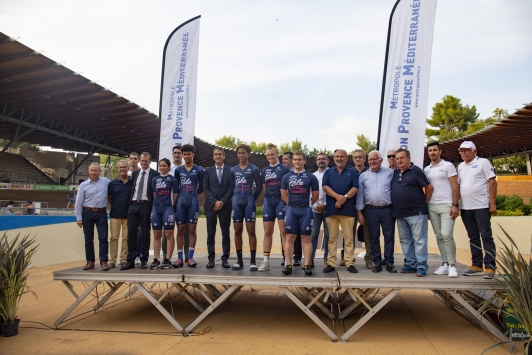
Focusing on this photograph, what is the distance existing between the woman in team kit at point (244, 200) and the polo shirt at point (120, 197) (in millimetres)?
1703

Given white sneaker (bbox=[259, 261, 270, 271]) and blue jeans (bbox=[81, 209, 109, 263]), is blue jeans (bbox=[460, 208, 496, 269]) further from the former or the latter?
blue jeans (bbox=[81, 209, 109, 263])

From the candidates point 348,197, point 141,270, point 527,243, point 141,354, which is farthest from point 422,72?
point 527,243

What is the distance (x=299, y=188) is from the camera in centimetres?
519

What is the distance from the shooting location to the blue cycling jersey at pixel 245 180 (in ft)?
18.1

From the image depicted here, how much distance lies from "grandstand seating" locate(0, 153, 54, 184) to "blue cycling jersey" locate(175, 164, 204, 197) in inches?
980

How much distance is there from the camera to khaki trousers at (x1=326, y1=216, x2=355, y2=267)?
5242mm

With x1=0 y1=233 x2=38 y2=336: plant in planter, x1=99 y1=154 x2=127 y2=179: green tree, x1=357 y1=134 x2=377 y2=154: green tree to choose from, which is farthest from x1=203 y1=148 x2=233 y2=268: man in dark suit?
x1=357 y1=134 x2=377 y2=154: green tree

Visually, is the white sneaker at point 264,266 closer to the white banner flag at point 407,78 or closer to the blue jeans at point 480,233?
the blue jeans at point 480,233

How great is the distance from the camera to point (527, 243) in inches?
494

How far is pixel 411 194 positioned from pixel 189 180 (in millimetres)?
3159

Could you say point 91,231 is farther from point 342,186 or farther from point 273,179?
point 342,186

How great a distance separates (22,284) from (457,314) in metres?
6.50

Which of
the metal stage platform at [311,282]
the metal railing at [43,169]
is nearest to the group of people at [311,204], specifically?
the metal stage platform at [311,282]

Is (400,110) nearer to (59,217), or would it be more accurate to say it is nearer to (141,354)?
(141,354)
